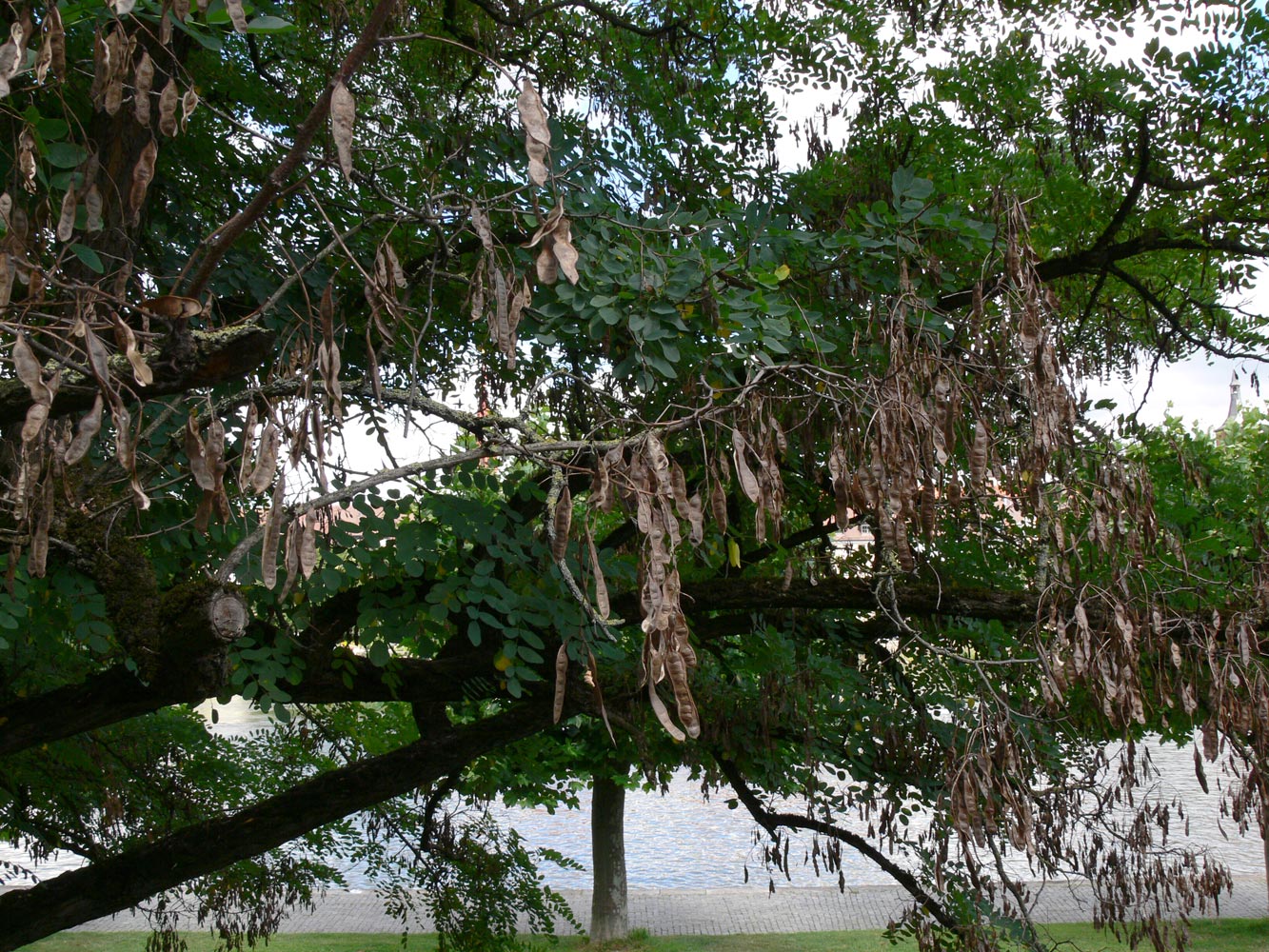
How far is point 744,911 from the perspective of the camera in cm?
1261

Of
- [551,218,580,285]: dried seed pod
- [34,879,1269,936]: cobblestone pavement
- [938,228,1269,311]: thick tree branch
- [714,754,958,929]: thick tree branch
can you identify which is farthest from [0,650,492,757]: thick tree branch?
[34,879,1269,936]: cobblestone pavement

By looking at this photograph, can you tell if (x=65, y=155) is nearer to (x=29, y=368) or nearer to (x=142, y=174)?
(x=142, y=174)

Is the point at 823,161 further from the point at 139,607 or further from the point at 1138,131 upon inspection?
the point at 139,607

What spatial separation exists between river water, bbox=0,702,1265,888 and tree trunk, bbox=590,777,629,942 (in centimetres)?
215

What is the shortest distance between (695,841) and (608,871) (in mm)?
5686

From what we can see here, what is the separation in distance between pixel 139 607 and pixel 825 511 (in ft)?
13.0

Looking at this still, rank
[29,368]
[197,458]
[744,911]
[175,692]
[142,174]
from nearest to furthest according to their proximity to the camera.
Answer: [29,368] → [197,458] → [142,174] → [175,692] → [744,911]

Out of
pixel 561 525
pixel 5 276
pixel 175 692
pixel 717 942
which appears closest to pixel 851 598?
pixel 175 692

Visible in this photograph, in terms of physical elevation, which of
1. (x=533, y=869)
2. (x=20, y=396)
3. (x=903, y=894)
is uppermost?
(x=20, y=396)

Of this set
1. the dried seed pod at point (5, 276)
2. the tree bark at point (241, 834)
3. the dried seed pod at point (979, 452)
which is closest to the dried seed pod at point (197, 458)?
the dried seed pod at point (5, 276)

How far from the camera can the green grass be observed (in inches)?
410

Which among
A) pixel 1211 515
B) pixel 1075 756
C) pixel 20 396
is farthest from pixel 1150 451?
pixel 20 396

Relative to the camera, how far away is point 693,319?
401 cm

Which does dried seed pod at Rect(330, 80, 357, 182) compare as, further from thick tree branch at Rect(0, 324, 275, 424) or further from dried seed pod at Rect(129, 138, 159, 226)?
thick tree branch at Rect(0, 324, 275, 424)
